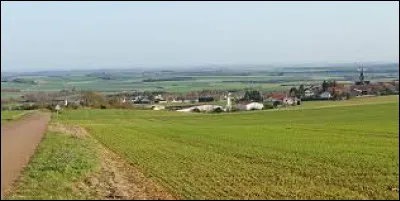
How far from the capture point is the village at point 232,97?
93.5 m

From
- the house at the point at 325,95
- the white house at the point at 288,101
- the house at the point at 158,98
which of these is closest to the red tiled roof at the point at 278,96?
the white house at the point at 288,101

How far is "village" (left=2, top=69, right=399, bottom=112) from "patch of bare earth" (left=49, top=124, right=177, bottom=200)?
205 feet

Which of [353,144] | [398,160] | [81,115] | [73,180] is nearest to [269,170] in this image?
[398,160]

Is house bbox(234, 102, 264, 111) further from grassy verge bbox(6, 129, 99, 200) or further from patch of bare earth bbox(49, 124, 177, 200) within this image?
patch of bare earth bbox(49, 124, 177, 200)

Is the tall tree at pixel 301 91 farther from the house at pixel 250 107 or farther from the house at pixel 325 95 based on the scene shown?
the house at pixel 250 107

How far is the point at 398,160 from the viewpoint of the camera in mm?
20203

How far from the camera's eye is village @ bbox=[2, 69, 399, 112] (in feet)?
307

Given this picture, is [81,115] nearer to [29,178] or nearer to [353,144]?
[353,144]

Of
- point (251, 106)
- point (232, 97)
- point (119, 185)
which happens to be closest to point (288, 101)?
point (251, 106)

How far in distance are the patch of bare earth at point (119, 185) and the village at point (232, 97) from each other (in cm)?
6263

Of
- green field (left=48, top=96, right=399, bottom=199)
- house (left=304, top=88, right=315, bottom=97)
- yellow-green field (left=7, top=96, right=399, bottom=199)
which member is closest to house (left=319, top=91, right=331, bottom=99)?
house (left=304, top=88, right=315, bottom=97)

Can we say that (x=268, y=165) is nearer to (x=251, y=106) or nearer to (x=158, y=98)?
(x=251, y=106)

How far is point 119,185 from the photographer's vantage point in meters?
16.5

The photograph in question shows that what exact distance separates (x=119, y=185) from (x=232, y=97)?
9763 cm
